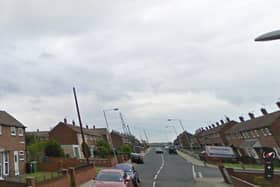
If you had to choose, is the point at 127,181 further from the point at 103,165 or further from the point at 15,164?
the point at 103,165

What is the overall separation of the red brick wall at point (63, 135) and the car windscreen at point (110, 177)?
4925cm

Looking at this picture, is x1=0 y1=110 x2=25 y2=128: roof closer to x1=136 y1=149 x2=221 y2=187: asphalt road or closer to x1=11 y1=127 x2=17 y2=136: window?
x1=11 y1=127 x2=17 y2=136: window

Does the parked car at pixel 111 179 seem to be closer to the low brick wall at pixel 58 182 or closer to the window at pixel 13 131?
the low brick wall at pixel 58 182

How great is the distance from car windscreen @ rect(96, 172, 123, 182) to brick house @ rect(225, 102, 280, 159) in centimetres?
3581

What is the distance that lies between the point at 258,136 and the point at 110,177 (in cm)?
4756

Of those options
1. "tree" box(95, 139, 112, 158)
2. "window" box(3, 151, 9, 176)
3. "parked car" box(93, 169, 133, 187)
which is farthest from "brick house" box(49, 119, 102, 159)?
"parked car" box(93, 169, 133, 187)

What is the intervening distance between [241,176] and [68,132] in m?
49.2

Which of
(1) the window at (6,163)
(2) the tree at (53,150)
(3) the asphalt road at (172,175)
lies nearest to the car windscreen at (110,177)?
(3) the asphalt road at (172,175)

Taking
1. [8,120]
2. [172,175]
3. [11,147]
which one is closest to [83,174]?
[172,175]

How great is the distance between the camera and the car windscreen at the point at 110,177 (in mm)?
17558

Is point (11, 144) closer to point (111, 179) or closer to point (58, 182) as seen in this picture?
point (58, 182)

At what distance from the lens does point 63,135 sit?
67500 mm

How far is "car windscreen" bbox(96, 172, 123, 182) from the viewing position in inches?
691

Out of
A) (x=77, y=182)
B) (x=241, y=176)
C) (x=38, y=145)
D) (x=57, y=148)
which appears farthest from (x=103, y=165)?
(x=241, y=176)
